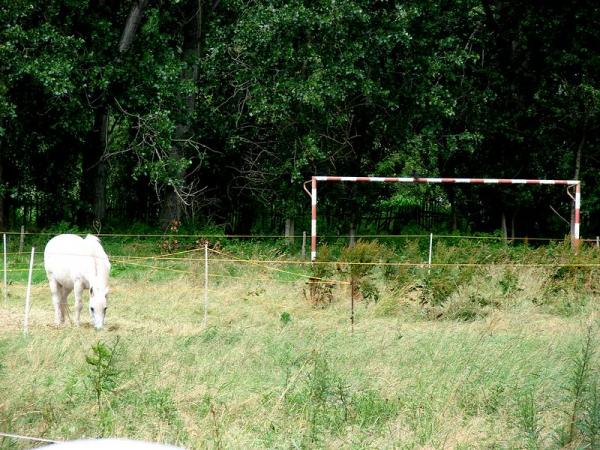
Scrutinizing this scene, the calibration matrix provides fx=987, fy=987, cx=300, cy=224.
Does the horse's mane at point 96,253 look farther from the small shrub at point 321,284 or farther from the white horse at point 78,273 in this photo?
the small shrub at point 321,284

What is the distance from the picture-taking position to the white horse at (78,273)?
12.7 meters

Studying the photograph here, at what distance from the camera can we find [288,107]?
76.7 ft

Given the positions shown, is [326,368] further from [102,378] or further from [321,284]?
[321,284]

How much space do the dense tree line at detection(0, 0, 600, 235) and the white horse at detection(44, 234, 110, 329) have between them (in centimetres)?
750

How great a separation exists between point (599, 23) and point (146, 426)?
2257 centimetres

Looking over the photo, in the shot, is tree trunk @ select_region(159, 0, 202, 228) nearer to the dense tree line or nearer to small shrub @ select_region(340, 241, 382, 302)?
the dense tree line

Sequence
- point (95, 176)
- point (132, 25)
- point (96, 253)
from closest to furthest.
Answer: point (96, 253), point (132, 25), point (95, 176)

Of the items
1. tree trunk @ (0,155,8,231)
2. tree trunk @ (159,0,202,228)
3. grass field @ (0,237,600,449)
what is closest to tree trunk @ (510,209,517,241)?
tree trunk @ (159,0,202,228)

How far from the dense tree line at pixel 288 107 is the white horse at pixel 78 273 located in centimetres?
750

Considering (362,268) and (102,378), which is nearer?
(102,378)

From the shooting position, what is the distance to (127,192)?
94.5ft

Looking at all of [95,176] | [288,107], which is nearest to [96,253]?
[288,107]

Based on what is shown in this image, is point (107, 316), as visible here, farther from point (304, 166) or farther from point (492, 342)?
point (304, 166)

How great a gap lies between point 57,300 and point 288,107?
430 inches
